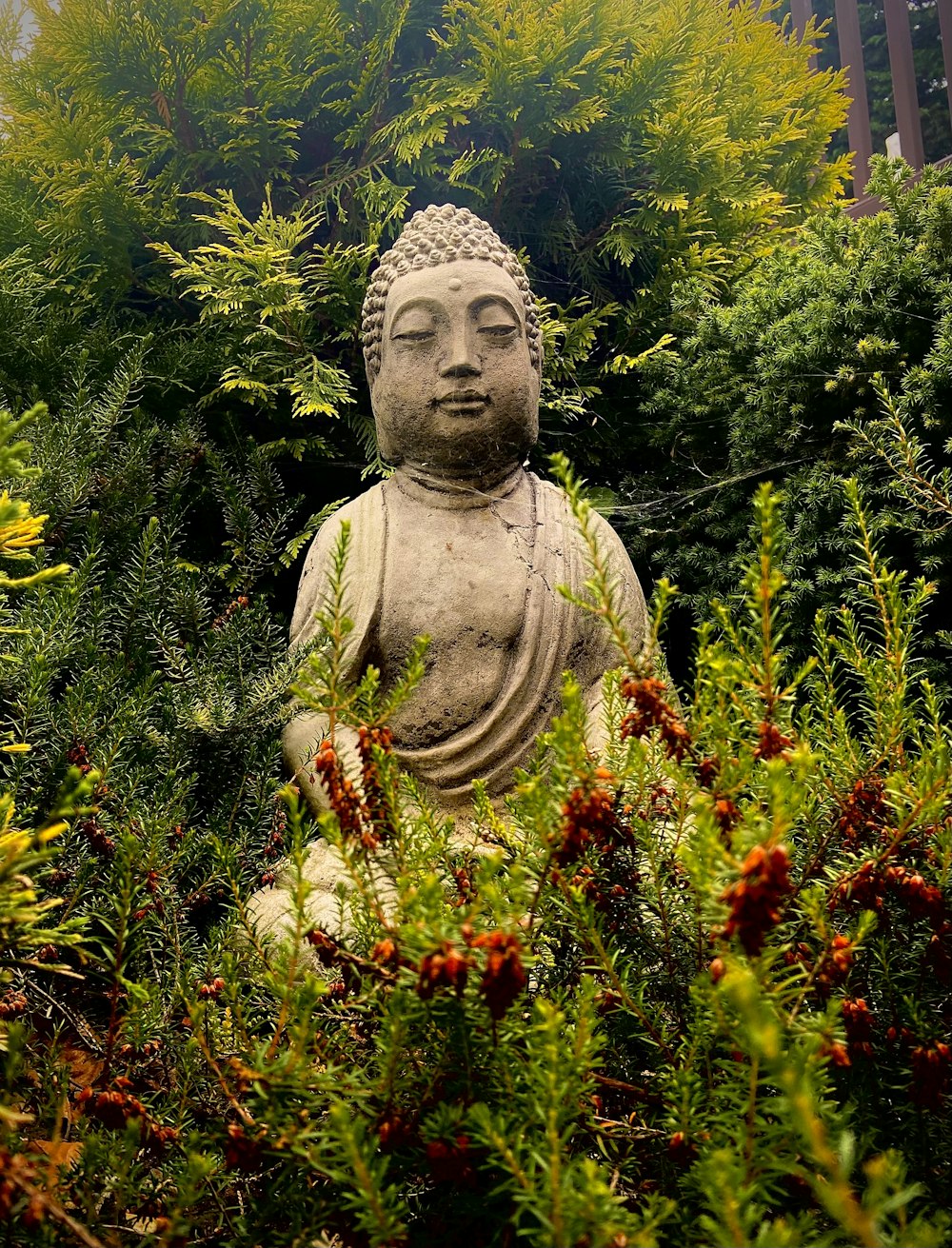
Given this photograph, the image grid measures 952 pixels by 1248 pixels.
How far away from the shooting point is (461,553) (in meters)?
3.17

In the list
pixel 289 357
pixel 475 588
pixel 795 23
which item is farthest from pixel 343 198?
pixel 795 23

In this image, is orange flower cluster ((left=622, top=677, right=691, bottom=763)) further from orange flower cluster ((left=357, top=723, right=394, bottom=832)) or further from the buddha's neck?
the buddha's neck

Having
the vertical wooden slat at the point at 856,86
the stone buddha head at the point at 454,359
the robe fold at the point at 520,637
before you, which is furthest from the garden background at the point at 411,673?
the vertical wooden slat at the point at 856,86

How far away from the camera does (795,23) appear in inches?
282

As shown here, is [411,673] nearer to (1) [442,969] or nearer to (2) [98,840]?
(1) [442,969]

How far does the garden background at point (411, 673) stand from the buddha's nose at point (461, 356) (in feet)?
3.41

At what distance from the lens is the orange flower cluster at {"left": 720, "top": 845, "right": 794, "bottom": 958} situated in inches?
44.0

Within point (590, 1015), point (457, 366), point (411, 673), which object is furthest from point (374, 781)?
point (457, 366)

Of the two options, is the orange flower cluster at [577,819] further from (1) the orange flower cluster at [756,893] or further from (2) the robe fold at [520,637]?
(2) the robe fold at [520,637]

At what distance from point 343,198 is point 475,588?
10.4 ft

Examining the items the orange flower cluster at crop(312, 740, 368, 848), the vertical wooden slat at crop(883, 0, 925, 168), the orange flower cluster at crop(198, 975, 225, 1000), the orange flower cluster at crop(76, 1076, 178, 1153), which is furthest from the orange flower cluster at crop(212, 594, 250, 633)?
the vertical wooden slat at crop(883, 0, 925, 168)

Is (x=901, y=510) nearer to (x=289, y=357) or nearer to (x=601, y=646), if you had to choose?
(x=601, y=646)

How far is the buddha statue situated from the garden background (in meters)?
0.27

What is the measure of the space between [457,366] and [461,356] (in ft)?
0.12
